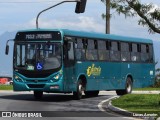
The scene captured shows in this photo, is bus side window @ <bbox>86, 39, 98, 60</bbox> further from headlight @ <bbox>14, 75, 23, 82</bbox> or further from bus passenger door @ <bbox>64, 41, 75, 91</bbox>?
headlight @ <bbox>14, 75, 23, 82</bbox>

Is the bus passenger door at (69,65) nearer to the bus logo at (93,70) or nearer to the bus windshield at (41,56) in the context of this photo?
the bus windshield at (41,56)

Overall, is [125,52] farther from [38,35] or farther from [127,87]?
[38,35]

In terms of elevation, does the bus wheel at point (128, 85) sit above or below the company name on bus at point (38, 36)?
below

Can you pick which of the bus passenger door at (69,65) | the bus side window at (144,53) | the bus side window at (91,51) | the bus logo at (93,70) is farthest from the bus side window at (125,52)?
the bus passenger door at (69,65)

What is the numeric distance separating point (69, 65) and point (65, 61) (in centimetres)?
43

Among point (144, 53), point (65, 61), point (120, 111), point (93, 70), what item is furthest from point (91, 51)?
point (120, 111)

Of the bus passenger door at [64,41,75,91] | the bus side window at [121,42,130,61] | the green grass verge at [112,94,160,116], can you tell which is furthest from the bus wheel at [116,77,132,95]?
the bus passenger door at [64,41,75,91]

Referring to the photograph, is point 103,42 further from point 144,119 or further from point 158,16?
point 144,119

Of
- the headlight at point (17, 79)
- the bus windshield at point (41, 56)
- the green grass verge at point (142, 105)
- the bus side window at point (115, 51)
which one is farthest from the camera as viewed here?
the bus side window at point (115, 51)

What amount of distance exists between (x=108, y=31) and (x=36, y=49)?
16982 mm

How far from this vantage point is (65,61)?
84.7 feet

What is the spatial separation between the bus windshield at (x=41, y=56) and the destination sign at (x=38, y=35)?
0.93ft

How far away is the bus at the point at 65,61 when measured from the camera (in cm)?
2564

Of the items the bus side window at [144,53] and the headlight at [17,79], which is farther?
the bus side window at [144,53]
